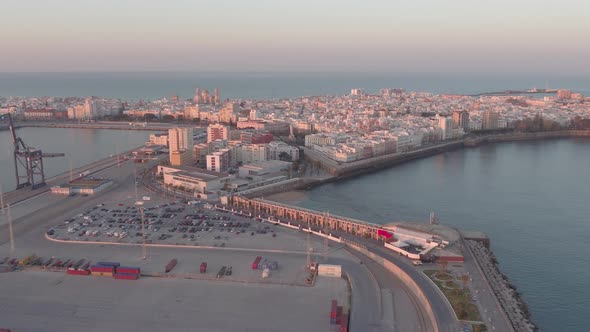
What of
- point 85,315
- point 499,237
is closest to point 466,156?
point 499,237

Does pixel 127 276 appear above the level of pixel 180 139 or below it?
below

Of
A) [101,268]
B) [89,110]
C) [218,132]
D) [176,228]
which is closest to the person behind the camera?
[101,268]

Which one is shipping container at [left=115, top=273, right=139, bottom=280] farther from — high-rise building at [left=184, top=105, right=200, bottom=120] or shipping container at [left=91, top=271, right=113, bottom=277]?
high-rise building at [left=184, top=105, right=200, bottom=120]

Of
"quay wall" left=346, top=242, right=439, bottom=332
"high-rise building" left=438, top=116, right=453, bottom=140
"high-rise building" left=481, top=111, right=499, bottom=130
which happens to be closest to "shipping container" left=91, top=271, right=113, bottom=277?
"quay wall" left=346, top=242, right=439, bottom=332

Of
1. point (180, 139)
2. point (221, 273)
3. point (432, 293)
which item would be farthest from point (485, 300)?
point (180, 139)

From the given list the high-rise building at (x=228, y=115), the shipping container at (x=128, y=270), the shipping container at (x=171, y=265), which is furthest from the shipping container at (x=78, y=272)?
the high-rise building at (x=228, y=115)

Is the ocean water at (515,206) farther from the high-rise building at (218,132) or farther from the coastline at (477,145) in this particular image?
the high-rise building at (218,132)

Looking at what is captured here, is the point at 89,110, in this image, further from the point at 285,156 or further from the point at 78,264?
the point at 78,264
